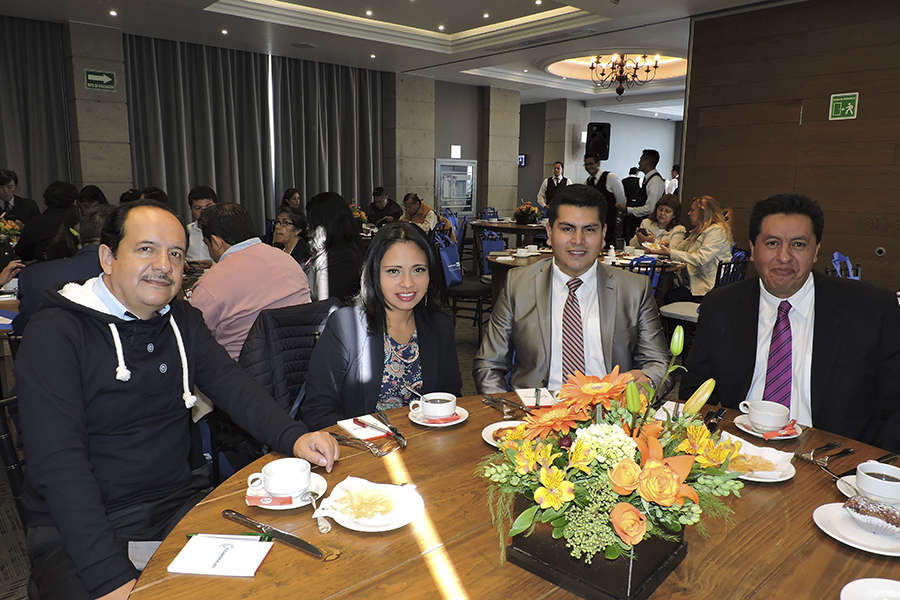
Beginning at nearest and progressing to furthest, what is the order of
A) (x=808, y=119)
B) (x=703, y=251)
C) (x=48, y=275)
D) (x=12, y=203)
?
(x=48, y=275) → (x=703, y=251) → (x=808, y=119) → (x=12, y=203)

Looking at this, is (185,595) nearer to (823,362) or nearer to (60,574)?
(60,574)

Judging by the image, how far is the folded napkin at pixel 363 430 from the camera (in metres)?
1.56

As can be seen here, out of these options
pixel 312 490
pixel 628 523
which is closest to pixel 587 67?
pixel 312 490

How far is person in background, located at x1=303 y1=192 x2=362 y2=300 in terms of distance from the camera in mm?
3643

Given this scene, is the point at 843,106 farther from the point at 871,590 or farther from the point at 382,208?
the point at 382,208

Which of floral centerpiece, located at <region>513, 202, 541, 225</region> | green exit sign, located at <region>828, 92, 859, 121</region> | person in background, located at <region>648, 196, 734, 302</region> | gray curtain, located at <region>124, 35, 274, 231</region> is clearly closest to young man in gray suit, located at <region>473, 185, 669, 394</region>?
person in background, located at <region>648, 196, 734, 302</region>

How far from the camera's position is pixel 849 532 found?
3.72 feet

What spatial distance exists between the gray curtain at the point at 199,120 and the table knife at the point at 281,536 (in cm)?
823

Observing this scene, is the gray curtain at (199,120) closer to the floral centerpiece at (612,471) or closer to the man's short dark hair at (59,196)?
the man's short dark hair at (59,196)

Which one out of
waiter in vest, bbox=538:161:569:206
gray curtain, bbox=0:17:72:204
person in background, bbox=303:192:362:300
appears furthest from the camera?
waiter in vest, bbox=538:161:569:206

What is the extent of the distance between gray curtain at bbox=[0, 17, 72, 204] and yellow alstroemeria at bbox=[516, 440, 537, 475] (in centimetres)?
860

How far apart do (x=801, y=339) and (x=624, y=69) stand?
8941 millimetres

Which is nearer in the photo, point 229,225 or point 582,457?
point 582,457

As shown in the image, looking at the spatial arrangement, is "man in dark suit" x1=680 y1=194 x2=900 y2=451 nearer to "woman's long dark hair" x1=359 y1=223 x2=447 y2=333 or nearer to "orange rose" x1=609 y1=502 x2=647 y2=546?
"woman's long dark hair" x1=359 y1=223 x2=447 y2=333
